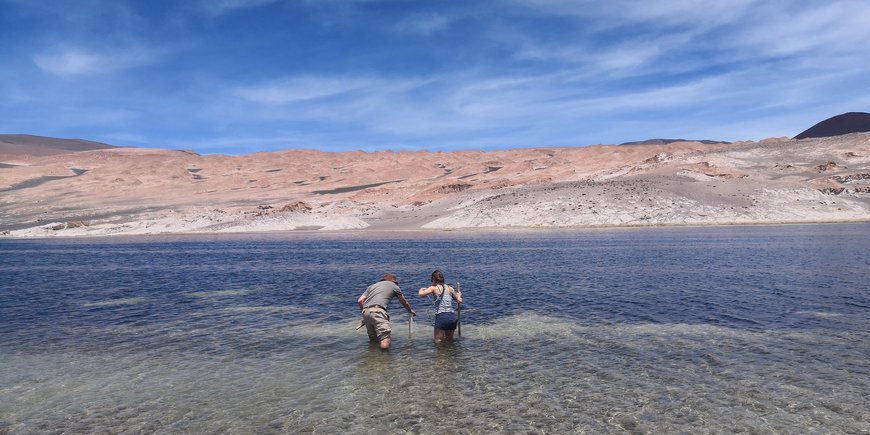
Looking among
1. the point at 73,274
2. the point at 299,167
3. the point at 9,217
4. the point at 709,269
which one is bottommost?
the point at 709,269

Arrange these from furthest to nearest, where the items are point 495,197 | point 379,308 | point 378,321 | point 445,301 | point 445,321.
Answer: point 495,197, point 445,301, point 445,321, point 379,308, point 378,321

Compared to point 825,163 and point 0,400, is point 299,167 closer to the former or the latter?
point 825,163

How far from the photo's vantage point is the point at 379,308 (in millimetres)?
15977

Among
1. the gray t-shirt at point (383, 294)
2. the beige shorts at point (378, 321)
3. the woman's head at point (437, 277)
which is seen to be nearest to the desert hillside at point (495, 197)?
the woman's head at point (437, 277)

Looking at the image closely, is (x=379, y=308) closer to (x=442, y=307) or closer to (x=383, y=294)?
(x=383, y=294)

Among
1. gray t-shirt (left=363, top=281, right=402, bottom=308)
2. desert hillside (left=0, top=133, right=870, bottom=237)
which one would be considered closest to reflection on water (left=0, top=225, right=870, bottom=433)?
gray t-shirt (left=363, top=281, right=402, bottom=308)

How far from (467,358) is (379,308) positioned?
9.31 feet

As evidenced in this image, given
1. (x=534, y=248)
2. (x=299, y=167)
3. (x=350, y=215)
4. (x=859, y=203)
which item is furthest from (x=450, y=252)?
(x=299, y=167)

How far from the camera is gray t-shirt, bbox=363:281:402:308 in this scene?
16080mm

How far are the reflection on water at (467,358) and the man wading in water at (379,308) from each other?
20.9 inches

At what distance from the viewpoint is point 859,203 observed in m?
92.8

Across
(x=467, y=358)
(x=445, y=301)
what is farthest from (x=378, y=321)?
(x=467, y=358)

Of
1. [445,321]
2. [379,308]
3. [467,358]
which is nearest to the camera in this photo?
[467,358]

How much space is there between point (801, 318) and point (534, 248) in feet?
114
